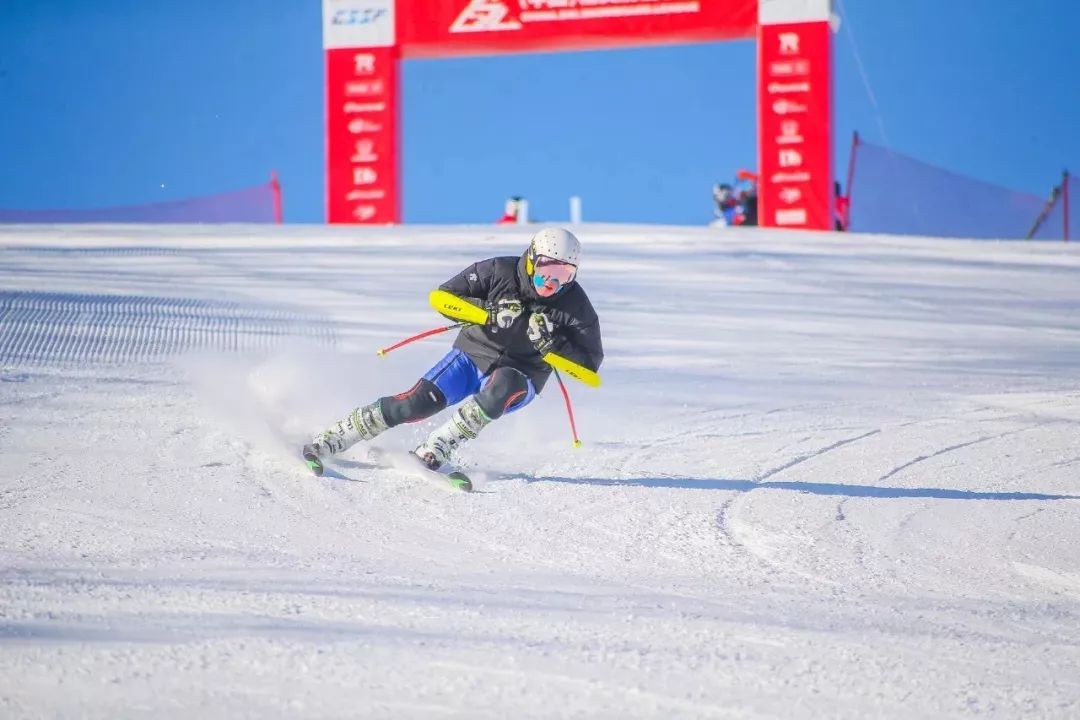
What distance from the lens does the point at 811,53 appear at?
14234 mm

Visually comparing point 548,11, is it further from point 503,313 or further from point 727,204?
point 503,313

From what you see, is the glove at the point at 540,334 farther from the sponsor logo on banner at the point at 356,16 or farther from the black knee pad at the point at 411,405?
the sponsor logo on banner at the point at 356,16

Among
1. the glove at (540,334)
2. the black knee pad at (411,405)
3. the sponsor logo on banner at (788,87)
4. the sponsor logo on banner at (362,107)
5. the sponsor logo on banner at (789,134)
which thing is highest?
the sponsor logo on banner at (788,87)

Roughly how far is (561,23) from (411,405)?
10960 millimetres

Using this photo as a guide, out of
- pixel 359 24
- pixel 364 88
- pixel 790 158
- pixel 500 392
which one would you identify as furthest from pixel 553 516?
pixel 359 24

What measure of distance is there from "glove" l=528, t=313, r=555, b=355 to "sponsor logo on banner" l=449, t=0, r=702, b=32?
35.1 ft

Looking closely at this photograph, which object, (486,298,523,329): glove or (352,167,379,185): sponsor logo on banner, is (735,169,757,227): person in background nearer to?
(352,167,379,185): sponsor logo on banner

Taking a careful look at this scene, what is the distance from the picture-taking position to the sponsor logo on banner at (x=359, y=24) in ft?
50.3

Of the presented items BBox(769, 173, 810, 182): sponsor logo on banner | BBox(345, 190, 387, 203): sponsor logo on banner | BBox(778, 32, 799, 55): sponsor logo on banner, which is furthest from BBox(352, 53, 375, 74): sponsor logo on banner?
BBox(769, 173, 810, 182): sponsor logo on banner

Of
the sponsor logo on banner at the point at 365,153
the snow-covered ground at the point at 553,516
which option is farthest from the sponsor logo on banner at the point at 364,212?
the snow-covered ground at the point at 553,516

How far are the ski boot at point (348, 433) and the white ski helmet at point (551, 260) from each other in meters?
0.86

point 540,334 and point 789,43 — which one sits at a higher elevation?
point 789,43

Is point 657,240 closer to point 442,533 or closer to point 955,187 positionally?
point 955,187

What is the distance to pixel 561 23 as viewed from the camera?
1484 cm
